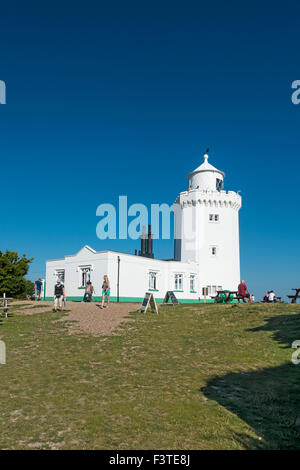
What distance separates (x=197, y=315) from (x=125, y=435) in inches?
515

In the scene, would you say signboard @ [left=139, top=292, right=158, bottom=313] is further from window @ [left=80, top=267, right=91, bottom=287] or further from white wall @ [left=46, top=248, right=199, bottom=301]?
window @ [left=80, top=267, right=91, bottom=287]

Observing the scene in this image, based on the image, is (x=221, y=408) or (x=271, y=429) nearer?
(x=271, y=429)

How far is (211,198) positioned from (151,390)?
118ft

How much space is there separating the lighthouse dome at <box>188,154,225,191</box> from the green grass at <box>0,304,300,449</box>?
31.8 m

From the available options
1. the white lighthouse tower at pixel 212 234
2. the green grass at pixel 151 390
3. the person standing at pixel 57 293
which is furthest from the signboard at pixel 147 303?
the white lighthouse tower at pixel 212 234

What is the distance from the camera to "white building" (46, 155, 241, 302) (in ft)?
103

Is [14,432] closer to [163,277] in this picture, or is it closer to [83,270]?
[83,270]

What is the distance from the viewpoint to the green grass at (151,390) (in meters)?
4.96

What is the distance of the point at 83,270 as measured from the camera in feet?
107

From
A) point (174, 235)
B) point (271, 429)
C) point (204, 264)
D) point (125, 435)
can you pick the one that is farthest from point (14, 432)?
point (174, 235)

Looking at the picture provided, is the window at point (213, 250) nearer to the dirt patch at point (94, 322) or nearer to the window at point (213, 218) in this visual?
the window at point (213, 218)

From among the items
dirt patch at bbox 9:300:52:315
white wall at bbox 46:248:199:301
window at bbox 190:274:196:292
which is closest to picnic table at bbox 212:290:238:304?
white wall at bbox 46:248:199:301

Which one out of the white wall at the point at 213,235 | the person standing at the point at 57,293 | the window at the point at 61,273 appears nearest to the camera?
the person standing at the point at 57,293

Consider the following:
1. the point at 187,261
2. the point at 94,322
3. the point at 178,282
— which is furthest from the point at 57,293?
the point at 187,261
